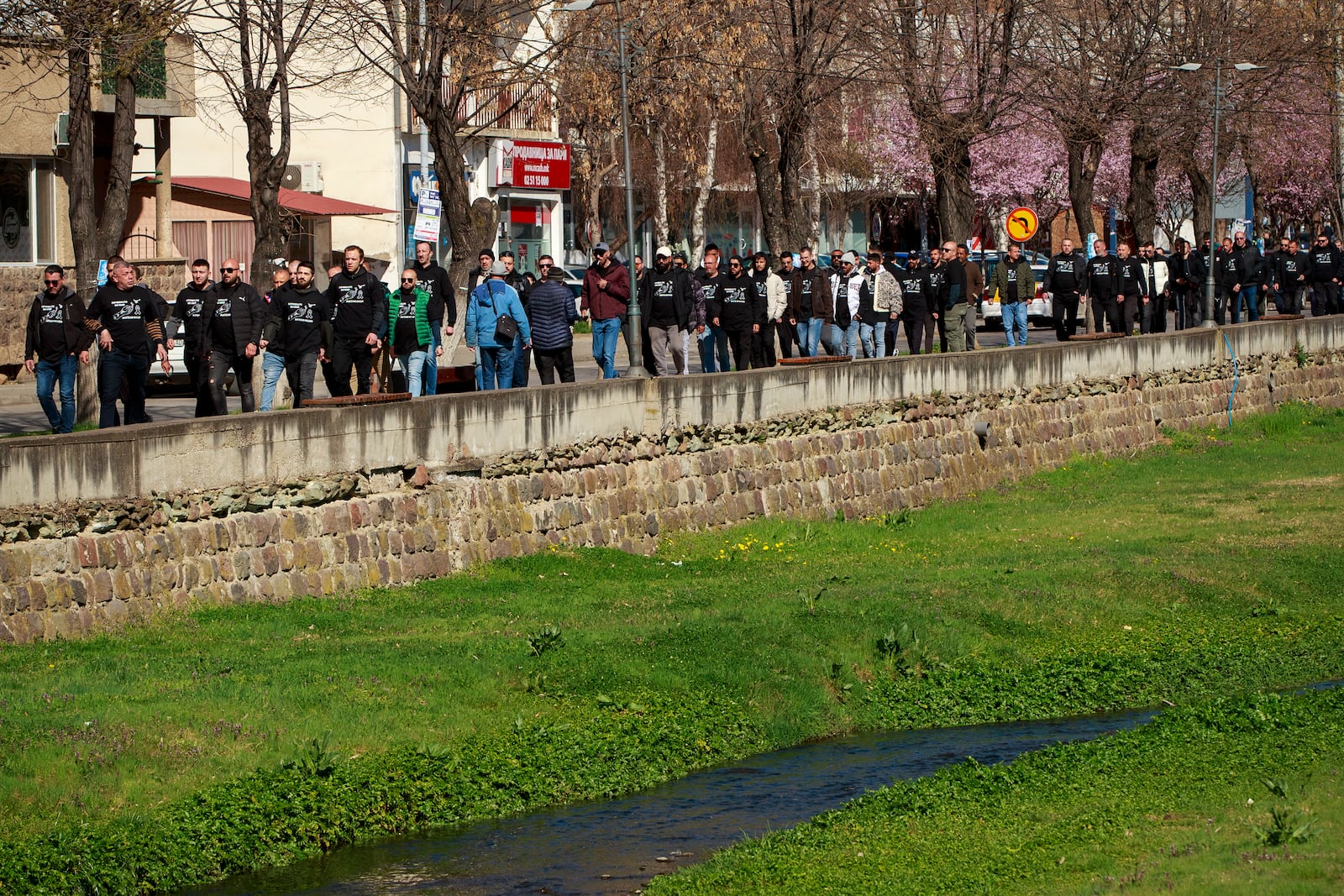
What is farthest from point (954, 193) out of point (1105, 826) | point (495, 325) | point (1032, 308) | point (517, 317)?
point (1105, 826)

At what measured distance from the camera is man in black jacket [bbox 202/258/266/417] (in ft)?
56.6

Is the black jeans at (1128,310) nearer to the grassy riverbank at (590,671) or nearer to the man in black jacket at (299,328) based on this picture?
the grassy riverbank at (590,671)

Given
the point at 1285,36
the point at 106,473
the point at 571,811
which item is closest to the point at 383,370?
the point at 106,473

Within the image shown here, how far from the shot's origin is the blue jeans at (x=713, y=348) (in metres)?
22.6

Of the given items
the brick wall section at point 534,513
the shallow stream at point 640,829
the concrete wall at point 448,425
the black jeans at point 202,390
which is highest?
the black jeans at point 202,390

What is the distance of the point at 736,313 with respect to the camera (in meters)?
22.4

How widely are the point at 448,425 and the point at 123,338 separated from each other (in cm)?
348

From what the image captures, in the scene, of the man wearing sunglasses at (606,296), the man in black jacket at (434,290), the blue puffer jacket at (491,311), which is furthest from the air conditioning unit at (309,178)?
the blue puffer jacket at (491,311)

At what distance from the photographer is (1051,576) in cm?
1510

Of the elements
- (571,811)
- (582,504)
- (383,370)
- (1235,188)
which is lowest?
(571,811)

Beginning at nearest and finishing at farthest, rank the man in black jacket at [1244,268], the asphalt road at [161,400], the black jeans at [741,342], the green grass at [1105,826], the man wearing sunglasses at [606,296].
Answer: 1. the green grass at [1105,826]
2. the man wearing sunglasses at [606,296]
3. the asphalt road at [161,400]
4. the black jeans at [741,342]
5. the man in black jacket at [1244,268]

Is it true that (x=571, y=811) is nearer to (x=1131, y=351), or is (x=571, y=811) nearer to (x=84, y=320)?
(x=84, y=320)

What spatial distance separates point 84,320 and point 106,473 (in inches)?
219

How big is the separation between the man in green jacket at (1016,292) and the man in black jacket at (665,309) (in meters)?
6.92
